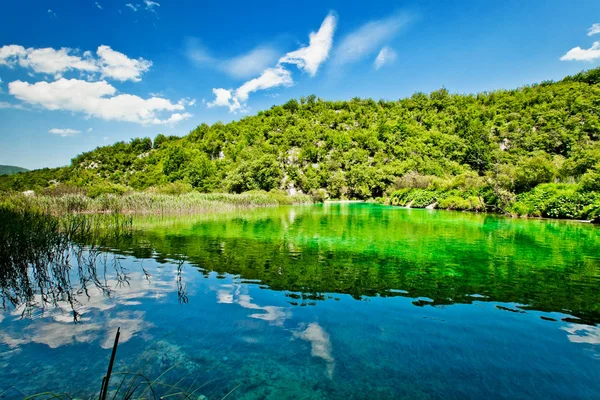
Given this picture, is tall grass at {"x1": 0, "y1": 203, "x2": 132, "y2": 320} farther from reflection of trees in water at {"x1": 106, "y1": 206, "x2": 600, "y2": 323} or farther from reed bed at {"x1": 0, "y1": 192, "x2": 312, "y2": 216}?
reed bed at {"x1": 0, "y1": 192, "x2": 312, "y2": 216}

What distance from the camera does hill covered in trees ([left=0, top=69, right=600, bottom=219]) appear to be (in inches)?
2783

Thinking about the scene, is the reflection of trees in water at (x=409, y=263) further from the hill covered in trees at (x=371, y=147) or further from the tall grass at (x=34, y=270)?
the hill covered in trees at (x=371, y=147)

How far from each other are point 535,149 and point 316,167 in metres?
54.4

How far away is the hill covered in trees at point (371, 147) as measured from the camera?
70.7 m

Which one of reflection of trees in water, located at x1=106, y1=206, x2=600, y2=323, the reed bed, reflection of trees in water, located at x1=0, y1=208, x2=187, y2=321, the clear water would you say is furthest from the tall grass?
the reed bed

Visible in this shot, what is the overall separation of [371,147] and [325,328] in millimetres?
92320

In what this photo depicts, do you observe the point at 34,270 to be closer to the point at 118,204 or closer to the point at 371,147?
the point at 118,204

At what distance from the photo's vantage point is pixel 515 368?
3.99m

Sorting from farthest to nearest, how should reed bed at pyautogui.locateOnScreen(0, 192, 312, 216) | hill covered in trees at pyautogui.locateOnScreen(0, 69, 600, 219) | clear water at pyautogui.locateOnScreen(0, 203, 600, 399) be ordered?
hill covered in trees at pyautogui.locateOnScreen(0, 69, 600, 219), reed bed at pyautogui.locateOnScreen(0, 192, 312, 216), clear water at pyautogui.locateOnScreen(0, 203, 600, 399)

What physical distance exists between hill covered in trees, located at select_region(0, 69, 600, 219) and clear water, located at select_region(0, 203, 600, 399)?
31602mm

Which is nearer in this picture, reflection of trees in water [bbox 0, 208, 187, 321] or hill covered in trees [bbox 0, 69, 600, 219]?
reflection of trees in water [bbox 0, 208, 187, 321]

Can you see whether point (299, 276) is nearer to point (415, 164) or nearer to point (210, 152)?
point (415, 164)

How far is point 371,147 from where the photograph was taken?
93125 millimetres

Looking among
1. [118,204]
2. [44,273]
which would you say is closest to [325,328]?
[44,273]
